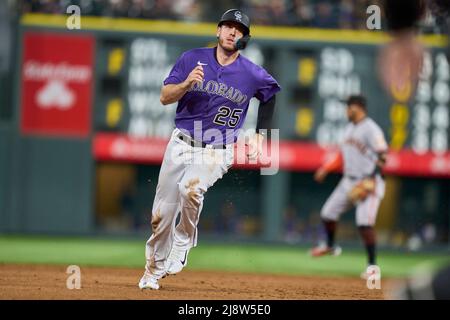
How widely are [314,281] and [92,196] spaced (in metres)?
7.12

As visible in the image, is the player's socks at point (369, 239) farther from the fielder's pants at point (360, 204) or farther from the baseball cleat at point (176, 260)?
the baseball cleat at point (176, 260)

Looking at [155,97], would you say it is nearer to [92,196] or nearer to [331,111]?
[92,196]

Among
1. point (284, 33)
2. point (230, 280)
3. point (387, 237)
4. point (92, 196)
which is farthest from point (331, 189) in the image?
point (230, 280)

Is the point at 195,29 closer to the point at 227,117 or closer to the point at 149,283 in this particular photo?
the point at 227,117

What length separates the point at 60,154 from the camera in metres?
15.7

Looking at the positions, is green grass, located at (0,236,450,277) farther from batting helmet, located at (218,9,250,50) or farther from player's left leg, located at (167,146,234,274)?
batting helmet, located at (218,9,250,50)

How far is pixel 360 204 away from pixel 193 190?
416 cm

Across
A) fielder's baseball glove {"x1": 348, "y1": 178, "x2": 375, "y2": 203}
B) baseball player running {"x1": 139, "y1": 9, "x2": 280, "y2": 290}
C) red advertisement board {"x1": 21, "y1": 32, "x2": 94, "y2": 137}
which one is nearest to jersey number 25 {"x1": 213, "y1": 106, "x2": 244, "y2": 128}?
baseball player running {"x1": 139, "y1": 9, "x2": 280, "y2": 290}

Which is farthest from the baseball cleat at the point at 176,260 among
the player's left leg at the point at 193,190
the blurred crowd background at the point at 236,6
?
the blurred crowd background at the point at 236,6

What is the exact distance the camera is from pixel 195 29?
51.0ft

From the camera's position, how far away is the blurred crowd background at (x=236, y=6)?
15.6m

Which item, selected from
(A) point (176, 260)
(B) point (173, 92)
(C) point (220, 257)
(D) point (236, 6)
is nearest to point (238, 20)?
(B) point (173, 92)

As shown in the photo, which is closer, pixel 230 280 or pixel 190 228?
pixel 190 228

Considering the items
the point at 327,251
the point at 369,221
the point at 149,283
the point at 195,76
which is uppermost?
the point at 195,76
